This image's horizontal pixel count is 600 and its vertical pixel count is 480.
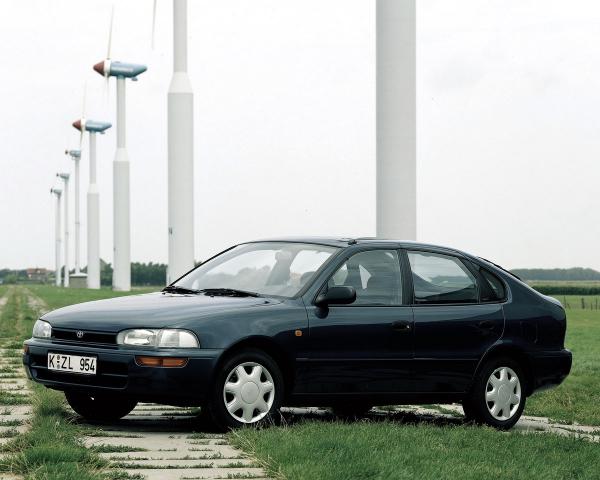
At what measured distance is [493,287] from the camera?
10672mm

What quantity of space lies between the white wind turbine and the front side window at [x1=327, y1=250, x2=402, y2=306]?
30454 millimetres

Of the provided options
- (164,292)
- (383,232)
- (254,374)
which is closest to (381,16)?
(383,232)

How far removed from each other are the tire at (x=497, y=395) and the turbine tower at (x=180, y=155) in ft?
99.9

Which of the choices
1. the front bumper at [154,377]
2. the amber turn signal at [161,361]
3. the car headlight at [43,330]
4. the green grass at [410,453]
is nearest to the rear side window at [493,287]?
the green grass at [410,453]

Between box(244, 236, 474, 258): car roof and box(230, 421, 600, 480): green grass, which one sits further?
box(244, 236, 474, 258): car roof

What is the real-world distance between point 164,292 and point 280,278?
105 cm

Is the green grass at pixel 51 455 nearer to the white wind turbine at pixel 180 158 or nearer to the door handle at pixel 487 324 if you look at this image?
the door handle at pixel 487 324

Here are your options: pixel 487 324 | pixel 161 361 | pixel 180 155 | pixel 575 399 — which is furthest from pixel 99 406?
pixel 180 155

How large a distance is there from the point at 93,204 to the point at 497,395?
265ft

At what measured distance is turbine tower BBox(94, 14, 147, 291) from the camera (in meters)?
69.4

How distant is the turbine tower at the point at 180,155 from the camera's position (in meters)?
40.4

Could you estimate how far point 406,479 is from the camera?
666cm

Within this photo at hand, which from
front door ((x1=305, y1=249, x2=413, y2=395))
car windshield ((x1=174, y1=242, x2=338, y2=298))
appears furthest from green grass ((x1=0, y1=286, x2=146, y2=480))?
front door ((x1=305, y1=249, x2=413, y2=395))

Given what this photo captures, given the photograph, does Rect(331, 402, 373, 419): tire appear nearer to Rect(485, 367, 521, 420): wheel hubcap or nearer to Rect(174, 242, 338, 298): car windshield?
Rect(485, 367, 521, 420): wheel hubcap
